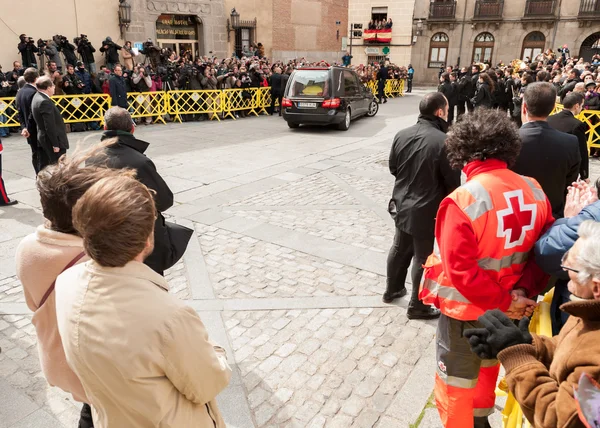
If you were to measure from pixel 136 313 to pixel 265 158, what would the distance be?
8.63 m

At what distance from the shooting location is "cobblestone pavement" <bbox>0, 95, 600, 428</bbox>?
3.06 m

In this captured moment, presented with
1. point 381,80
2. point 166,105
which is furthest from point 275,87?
point 381,80

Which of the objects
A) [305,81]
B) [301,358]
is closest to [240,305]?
[301,358]

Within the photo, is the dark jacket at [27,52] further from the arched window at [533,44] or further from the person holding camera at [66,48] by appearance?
the arched window at [533,44]

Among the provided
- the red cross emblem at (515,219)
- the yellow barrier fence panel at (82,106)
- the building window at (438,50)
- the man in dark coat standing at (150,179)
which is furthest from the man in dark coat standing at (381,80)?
the red cross emblem at (515,219)

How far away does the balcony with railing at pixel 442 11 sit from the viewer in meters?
35.2

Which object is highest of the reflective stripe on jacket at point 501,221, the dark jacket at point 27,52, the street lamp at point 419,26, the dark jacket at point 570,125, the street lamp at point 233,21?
the street lamp at point 419,26

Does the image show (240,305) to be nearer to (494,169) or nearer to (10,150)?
(494,169)

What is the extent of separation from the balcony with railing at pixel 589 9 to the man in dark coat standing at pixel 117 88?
3205cm

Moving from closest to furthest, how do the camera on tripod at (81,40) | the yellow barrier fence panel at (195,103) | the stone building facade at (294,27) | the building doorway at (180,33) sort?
1. the yellow barrier fence panel at (195,103)
2. the camera on tripod at (81,40)
3. the building doorway at (180,33)
4. the stone building facade at (294,27)

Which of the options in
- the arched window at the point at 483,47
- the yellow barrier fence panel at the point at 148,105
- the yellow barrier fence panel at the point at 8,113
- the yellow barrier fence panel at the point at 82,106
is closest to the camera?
the yellow barrier fence panel at the point at 8,113

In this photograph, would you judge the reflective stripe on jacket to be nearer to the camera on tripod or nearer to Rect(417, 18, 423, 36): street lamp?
the camera on tripod

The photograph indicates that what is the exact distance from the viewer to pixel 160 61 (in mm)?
16953

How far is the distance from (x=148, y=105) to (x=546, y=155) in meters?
13.2
